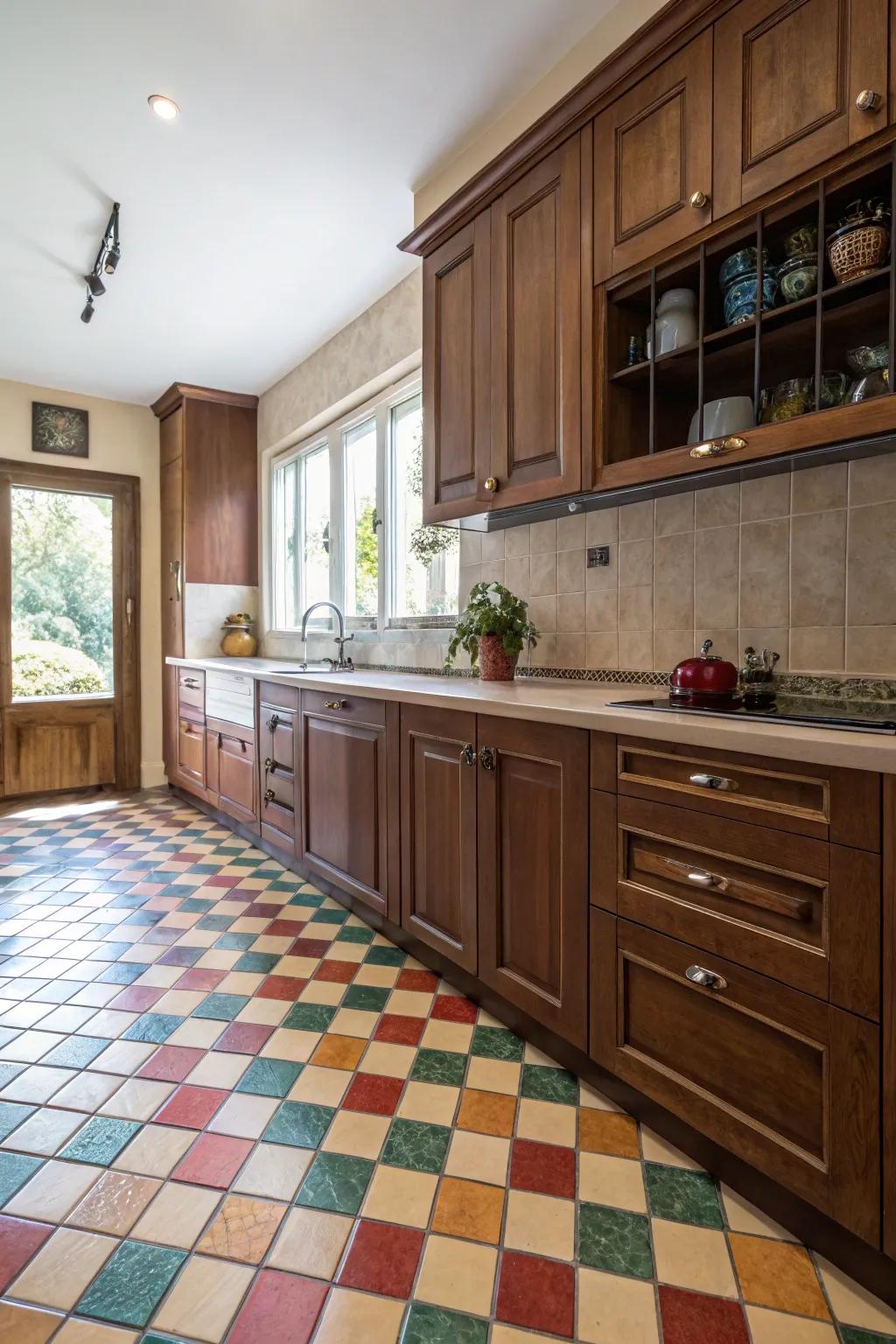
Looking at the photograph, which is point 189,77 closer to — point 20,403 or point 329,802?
point 329,802

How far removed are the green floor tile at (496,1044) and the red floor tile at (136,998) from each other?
0.95 m

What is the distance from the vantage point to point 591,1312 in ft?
3.48

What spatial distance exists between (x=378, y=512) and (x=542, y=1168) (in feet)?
9.46

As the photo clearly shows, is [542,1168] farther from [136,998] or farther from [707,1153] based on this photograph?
[136,998]

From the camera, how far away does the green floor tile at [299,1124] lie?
4.69ft

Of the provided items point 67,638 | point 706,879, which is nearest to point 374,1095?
point 706,879

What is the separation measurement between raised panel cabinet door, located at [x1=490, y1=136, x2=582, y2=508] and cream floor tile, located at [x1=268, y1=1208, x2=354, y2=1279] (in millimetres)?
1740

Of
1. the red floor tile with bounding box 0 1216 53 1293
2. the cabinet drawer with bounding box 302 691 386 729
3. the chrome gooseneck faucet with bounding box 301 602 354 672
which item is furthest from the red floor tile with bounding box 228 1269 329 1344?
the chrome gooseneck faucet with bounding box 301 602 354 672

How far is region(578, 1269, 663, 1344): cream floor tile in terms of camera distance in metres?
1.02

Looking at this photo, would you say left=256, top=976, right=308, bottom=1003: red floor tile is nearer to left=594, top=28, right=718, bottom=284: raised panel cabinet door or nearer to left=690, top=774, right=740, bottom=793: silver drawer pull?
left=690, top=774, right=740, bottom=793: silver drawer pull

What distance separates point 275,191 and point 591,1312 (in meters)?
3.33

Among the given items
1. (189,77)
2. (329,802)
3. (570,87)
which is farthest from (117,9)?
(329,802)

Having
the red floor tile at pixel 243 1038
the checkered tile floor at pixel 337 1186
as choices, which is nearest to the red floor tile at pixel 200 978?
the checkered tile floor at pixel 337 1186

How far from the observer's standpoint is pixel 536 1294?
3.59ft
